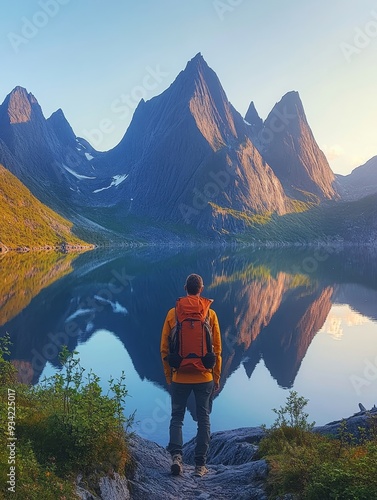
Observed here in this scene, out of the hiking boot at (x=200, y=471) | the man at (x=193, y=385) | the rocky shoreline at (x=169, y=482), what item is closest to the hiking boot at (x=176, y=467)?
the man at (x=193, y=385)

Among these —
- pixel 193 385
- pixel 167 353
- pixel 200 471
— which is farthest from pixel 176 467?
pixel 167 353

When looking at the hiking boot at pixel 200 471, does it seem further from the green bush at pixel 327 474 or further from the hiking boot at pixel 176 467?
the green bush at pixel 327 474

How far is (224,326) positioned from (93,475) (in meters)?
35.9

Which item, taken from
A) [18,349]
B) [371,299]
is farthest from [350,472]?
[371,299]

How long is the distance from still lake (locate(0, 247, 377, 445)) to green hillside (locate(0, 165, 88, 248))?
281 ft

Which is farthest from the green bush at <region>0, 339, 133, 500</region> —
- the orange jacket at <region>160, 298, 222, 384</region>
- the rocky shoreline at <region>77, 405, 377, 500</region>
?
the orange jacket at <region>160, 298, 222, 384</region>

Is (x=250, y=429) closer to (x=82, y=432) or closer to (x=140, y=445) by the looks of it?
(x=140, y=445)

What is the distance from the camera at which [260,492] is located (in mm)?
8711

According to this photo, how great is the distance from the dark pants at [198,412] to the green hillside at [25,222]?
5899 inches

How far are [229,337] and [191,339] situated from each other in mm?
30723

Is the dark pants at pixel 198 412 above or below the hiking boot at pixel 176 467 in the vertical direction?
above

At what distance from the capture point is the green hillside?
15612 cm

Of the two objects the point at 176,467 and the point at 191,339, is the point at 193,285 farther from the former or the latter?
the point at 176,467

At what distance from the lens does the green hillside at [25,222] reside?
156 meters
